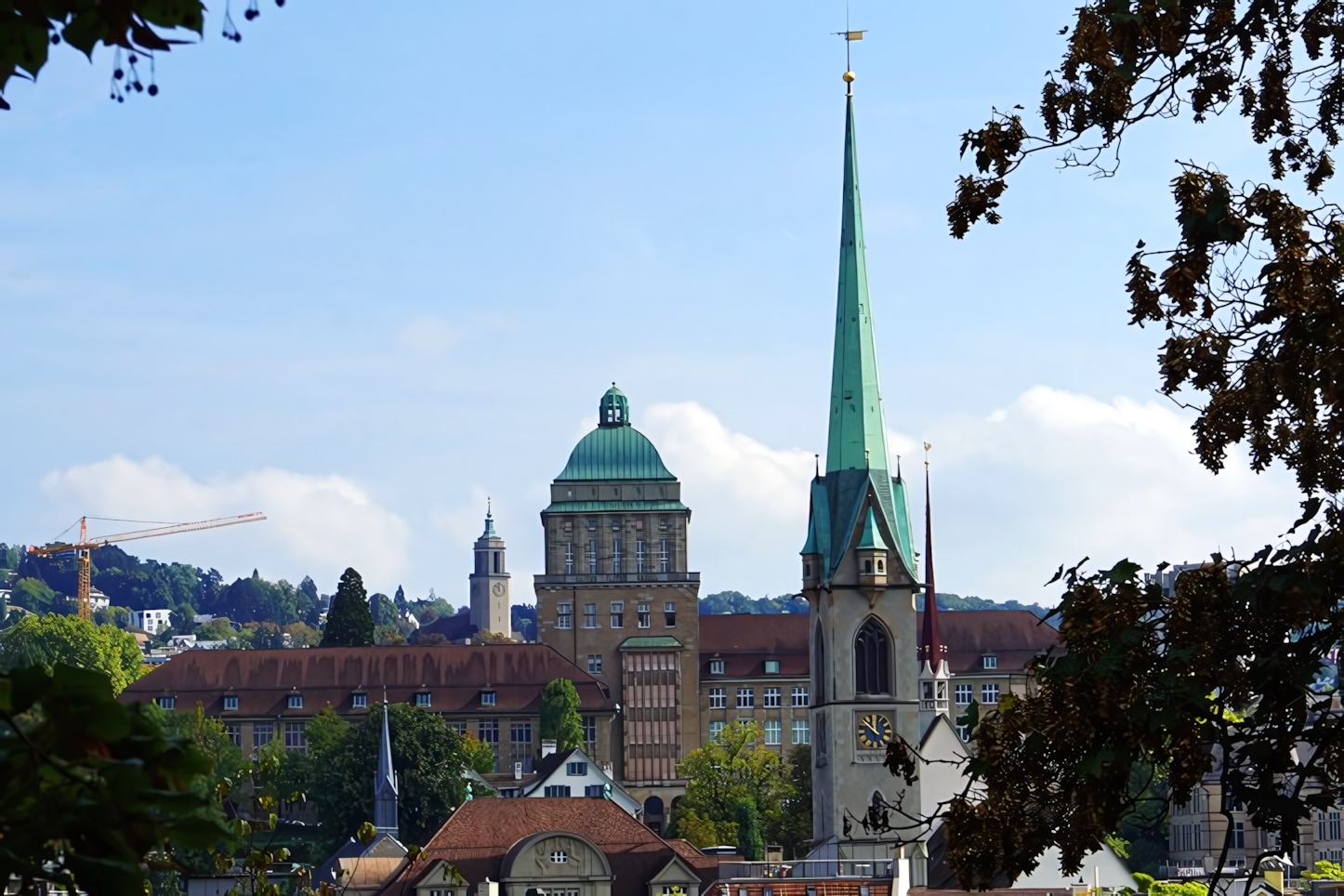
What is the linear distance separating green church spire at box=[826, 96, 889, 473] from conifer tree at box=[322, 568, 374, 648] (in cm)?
7054

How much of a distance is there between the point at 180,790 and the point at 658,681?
14941cm

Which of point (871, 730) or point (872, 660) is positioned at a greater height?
point (872, 660)

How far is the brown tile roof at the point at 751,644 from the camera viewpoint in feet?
535

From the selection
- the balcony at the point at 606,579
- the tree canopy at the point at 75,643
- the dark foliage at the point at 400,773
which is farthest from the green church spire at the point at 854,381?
the tree canopy at the point at 75,643

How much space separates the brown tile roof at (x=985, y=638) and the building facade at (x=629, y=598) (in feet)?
65.5

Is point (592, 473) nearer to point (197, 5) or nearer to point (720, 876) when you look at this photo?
point (720, 876)

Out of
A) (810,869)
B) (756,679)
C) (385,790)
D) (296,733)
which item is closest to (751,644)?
(756,679)

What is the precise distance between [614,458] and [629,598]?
976cm

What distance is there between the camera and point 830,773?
330 feet

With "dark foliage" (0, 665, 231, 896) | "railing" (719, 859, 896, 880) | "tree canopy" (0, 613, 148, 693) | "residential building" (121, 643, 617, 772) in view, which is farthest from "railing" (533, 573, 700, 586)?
"dark foliage" (0, 665, 231, 896)

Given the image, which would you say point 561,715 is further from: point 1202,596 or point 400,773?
point 1202,596

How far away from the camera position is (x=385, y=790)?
12925cm

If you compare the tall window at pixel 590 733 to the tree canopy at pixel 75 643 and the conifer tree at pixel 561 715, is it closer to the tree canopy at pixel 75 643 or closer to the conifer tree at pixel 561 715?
the conifer tree at pixel 561 715

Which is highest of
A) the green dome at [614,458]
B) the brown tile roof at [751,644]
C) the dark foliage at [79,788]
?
the green dome at [614,458]
